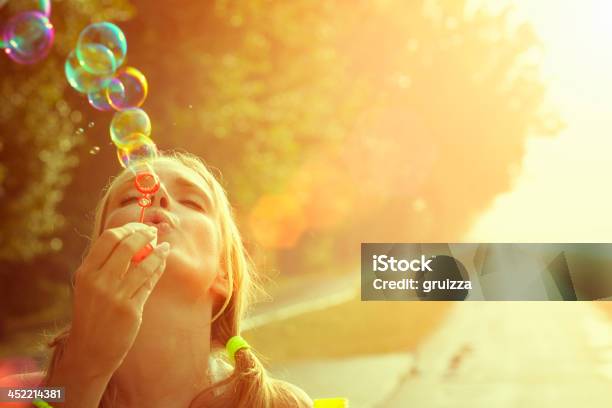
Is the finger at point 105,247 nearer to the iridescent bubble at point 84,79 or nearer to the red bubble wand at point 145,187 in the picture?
the red bubble wand at point 145,187

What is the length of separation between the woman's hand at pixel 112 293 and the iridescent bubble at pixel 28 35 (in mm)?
1440

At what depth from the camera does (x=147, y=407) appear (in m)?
2.18

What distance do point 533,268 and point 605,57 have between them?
0.84m

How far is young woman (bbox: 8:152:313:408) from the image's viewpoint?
1.94 meters

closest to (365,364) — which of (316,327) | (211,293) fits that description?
(316,327)

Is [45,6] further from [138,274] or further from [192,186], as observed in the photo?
[138,274]

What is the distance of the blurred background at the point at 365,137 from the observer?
10.0 ft

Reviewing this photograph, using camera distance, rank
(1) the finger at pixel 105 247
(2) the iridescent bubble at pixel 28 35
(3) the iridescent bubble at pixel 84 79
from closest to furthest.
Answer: (1) the finger at pixel 105 247
(3) the iridescent bubble at pixel 84 79
(2) the iridescent bubble at pixel 28 35

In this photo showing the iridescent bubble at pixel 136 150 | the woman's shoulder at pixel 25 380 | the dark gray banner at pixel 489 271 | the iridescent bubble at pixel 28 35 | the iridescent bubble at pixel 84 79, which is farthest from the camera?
the iridescent bubble at pixel 28 35

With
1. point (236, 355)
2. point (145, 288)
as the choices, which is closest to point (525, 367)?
point (236, 355)

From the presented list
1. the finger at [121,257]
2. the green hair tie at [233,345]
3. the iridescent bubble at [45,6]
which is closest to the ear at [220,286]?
the green hair tie at [233,345]

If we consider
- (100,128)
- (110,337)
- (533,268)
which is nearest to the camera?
(110,337)

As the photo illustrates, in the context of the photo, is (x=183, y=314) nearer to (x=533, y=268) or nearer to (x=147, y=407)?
(x=147, y=407)

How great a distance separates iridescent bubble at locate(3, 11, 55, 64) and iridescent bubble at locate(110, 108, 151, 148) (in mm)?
454
